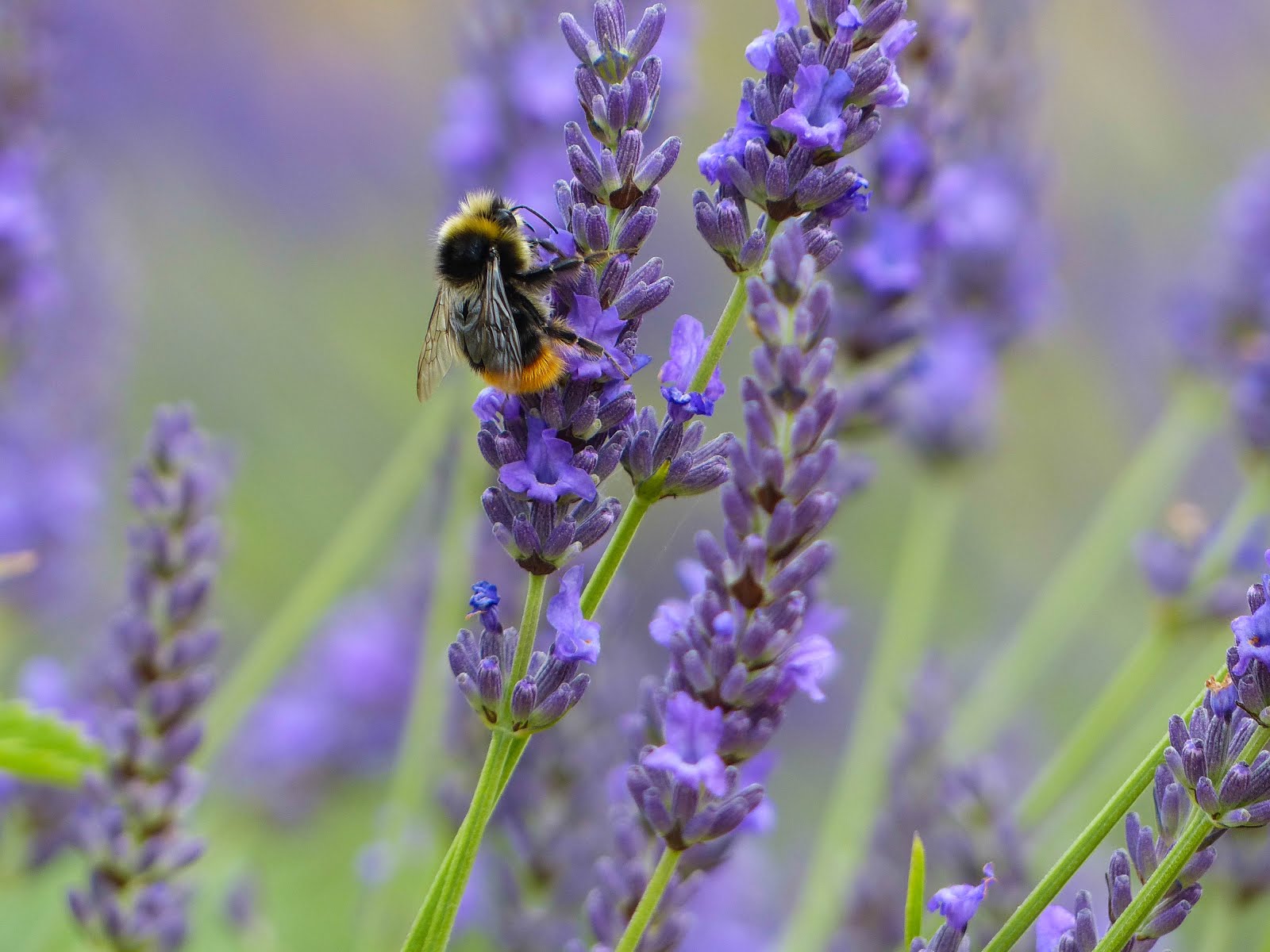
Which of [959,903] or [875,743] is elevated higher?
[875,743]

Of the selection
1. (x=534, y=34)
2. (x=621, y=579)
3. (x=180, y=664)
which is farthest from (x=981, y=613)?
(x=180, y=664)

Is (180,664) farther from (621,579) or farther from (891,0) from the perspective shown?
(891,0)

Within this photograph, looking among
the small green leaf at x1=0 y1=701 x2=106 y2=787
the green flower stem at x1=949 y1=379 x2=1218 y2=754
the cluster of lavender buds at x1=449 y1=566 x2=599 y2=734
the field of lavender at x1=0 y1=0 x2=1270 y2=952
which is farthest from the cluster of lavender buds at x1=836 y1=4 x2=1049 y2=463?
the small green leaf at x1=0 y1=701 x2=106 y2=787

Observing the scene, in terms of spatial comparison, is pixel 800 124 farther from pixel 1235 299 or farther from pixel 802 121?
pixel 1235 299

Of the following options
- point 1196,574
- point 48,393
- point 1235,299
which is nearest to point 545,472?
point 1196,574

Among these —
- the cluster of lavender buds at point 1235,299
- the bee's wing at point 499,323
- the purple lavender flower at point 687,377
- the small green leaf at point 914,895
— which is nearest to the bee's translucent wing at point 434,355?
the bee's wing at point 499,323
